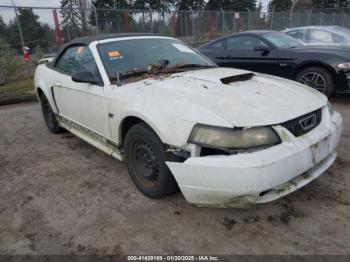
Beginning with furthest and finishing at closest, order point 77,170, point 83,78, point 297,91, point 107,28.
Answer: point 107,28, point 77,170, point 83,78, point 297,91

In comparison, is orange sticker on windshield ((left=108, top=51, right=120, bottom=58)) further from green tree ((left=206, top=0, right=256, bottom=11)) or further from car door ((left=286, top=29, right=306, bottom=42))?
green tree ((left=206, top=0, right=256, bottom=11))

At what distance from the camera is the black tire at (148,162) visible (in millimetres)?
2664

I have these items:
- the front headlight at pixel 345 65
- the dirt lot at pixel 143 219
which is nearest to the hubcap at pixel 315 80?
the front headlight at pixel 345 65

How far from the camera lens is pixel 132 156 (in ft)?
10.2

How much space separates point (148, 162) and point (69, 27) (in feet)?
38.1

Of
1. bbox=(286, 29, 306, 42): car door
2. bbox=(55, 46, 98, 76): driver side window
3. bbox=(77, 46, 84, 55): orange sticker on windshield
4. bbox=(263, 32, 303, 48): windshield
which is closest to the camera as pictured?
bbox=(55, 46, 98, 76): driver side window

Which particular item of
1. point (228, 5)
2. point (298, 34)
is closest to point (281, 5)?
point (228, 5)

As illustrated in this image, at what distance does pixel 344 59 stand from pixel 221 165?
448 cm

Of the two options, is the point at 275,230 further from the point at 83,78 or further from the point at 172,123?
the point at 83,78

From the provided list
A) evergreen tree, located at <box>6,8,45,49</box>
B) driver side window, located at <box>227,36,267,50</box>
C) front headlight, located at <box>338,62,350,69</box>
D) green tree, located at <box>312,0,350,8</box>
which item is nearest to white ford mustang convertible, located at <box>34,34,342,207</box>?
front headlight, located at <box>338,62,350,69</box>

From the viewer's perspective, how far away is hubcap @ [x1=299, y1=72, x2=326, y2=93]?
5.76 m

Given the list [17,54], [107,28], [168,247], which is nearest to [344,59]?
Answer: [168,247]

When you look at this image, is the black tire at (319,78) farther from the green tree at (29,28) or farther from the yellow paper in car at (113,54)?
the green tree at (29,28)

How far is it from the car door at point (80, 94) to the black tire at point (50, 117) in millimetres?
556
